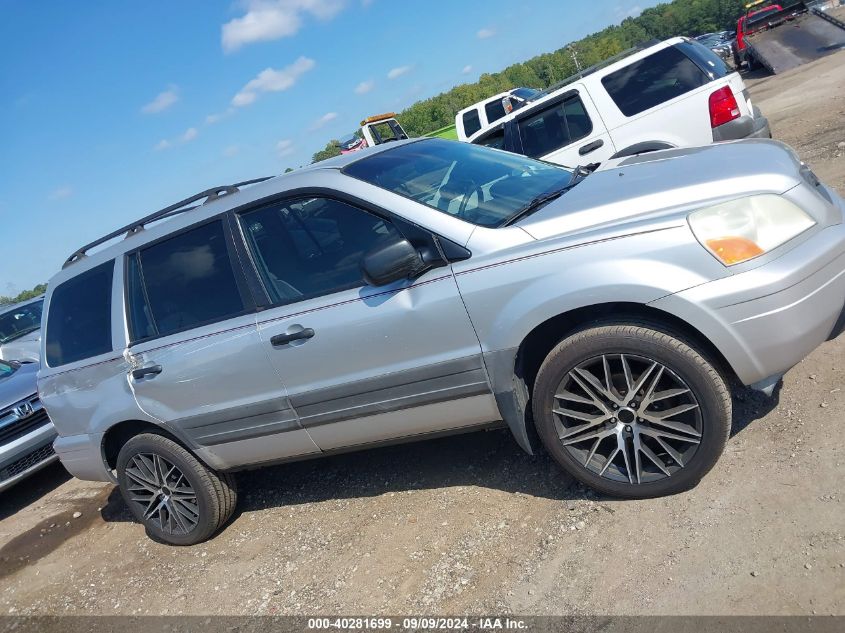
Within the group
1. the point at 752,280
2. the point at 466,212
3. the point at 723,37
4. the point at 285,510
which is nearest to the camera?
the point at 752,280

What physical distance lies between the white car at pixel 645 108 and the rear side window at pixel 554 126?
0.04 ft

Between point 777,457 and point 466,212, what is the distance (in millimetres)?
1894

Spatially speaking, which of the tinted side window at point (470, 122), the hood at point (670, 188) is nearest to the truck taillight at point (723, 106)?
the hood at point (670, 188)

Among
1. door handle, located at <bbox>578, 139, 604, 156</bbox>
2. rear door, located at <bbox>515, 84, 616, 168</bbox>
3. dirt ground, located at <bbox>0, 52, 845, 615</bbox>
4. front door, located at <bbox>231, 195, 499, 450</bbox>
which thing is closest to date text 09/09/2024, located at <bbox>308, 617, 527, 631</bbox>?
dirt ground, located at <bbox>0, 52, 845, 615</bbox>

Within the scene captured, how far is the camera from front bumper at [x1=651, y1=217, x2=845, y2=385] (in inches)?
108

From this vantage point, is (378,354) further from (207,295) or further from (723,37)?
(723,37)

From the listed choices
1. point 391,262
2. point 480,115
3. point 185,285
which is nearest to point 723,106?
point 391,262

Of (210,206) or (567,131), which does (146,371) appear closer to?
(210,206)

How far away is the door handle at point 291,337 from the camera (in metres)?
3.55

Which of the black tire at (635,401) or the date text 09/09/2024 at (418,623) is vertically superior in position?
the black tire at (635,401)

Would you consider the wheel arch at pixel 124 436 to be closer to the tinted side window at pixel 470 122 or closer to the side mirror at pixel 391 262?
the side mirror at pixel 391 262

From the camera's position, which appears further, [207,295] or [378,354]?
[207,295]

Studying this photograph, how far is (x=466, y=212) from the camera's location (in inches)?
134

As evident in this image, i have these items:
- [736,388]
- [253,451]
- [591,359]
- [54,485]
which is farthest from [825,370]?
[54,485]
